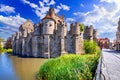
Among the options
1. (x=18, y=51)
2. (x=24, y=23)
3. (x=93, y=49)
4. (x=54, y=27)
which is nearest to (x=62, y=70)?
(x=93, y=49)

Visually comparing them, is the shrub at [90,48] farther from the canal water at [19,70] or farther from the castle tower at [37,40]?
the canal water at [19,70]

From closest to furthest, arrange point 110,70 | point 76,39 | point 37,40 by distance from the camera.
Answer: point 110,70, point 76,39, point 37,40

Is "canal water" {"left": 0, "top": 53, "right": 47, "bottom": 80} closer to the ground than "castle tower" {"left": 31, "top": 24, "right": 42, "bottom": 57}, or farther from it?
closer to the ground

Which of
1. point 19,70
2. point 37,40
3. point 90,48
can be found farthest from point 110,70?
point 37,40

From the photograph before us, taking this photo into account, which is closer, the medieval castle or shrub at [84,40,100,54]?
the medieval castle

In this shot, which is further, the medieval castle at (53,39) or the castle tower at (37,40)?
the castle tower at (37,40)

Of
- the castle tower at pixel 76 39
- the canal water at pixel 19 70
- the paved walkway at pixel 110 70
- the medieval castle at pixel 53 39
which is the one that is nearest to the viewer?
the paved walkway at pixel 110 70

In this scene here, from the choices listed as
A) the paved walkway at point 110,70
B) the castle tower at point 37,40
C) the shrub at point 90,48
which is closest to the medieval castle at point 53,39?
the castle tower at point 37,40

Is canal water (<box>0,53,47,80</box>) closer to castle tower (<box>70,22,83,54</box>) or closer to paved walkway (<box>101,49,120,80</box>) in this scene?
paved walkway (<box>101,49,120,80</box>)

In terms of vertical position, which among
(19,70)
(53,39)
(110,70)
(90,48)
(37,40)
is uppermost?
(53,39)

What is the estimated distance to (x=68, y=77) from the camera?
35.4ft

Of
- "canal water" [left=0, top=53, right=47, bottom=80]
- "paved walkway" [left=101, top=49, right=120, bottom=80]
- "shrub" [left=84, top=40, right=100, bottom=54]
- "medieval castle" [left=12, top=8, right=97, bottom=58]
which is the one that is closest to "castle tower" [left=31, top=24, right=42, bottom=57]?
"medieval castle" [left=12, top=8, right=97, bottom=58]

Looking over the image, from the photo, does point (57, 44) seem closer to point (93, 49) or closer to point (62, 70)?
point (93, 49)

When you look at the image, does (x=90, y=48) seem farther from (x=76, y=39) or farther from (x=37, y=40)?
(x=37, y=40)
